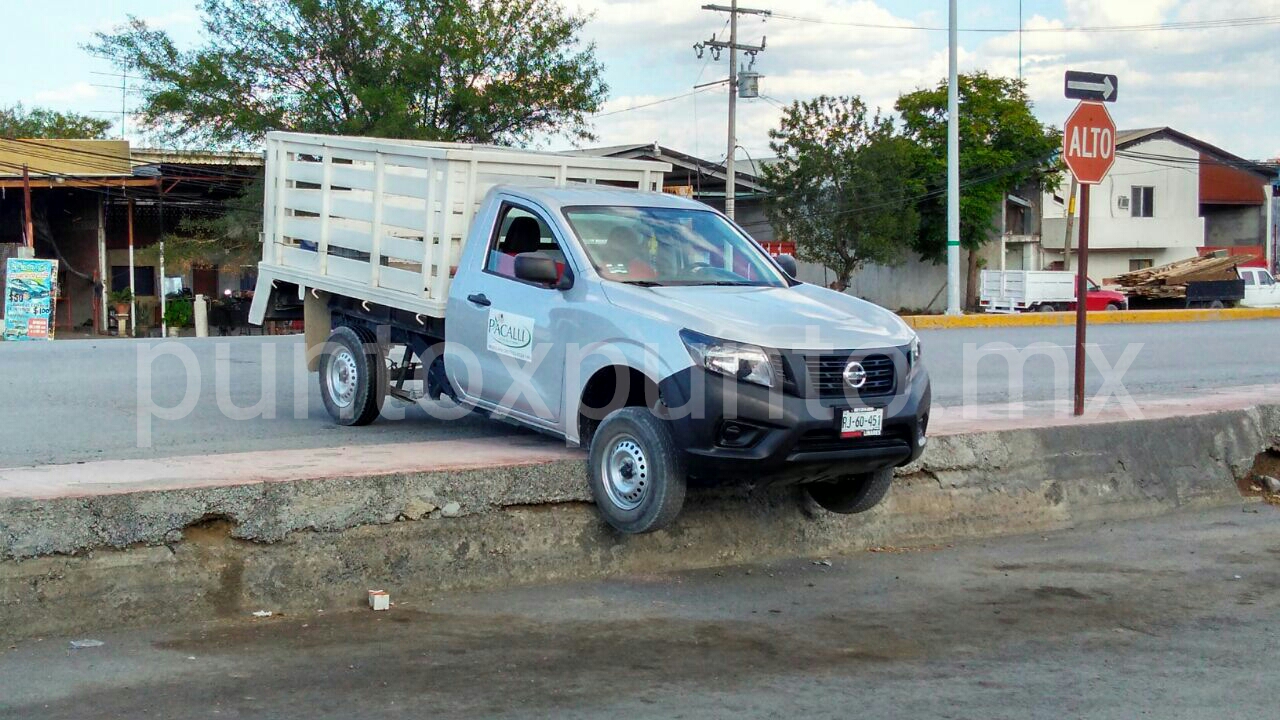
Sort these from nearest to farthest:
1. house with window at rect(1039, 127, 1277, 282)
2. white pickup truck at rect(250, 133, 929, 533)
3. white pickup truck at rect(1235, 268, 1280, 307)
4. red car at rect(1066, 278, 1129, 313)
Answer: white pickup truck at rect(250, 133, 929, 533) → white pickup truck at rect(1235, 268, 1280, 307) → red car at rect(1066, 278, 1129, 313) → house with window at rect(1039, 127, 1277, 282)

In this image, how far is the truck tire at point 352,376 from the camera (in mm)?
9414

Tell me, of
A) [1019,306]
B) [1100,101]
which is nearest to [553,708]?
[1100,101]

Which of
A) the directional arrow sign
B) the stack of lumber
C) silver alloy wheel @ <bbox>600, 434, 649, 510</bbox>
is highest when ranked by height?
the stack of lumber

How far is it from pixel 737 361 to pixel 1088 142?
4942 mm

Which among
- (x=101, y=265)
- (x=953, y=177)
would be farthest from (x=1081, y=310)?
(x=101, y=265)

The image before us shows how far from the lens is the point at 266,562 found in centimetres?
609

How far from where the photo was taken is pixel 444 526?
6.57 metres

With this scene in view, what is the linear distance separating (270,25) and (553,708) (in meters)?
34.7

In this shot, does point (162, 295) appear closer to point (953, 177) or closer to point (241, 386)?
point (953, 177)

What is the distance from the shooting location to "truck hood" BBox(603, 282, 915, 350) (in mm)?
6438

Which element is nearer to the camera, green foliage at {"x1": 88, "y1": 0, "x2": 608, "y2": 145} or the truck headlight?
the truck headlight

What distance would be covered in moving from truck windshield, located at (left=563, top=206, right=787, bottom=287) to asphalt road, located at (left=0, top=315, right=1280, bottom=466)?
1962mm

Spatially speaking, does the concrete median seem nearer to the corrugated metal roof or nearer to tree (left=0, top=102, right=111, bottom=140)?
the corrugated metal roof

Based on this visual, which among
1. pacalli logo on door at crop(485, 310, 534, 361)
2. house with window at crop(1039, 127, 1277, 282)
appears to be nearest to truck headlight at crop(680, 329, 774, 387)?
pacalli logo on door at crop(485, 310, 534, 361)
